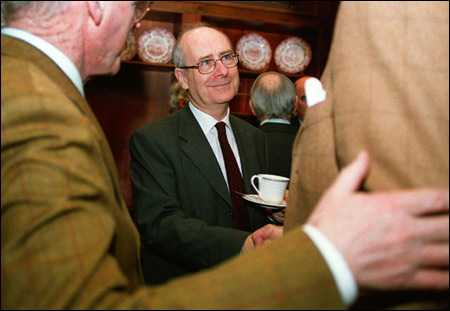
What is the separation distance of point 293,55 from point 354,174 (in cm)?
348

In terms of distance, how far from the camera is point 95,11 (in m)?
0.78

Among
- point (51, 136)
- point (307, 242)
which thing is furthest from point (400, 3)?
point (51, 136)

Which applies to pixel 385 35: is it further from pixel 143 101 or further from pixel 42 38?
pixel 143 101

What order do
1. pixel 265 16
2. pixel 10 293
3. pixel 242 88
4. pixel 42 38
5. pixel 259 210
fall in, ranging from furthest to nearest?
pixel 242 88, pixel 265 16, pixel 259 210, pixel 42 38, pixel 10 293

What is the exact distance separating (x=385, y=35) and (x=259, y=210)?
1.37 m

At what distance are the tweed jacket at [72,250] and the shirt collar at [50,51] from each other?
199 mm

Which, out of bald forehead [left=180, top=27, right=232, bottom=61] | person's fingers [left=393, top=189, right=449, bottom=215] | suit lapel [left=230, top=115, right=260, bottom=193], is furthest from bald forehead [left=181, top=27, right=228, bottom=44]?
person's fingers [left=393, top=189, right=449, bottom=215]

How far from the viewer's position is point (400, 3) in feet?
1.75

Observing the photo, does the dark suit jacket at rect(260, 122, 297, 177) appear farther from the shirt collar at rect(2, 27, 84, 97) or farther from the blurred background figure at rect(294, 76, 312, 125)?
the shirt collar at rect(2, 27, 84, 97)

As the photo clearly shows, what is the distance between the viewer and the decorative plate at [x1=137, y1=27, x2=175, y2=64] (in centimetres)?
350

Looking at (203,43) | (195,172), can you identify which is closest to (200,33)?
(203,43)

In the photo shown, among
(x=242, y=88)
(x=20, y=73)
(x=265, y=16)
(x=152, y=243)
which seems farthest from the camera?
(x=242, y=88)

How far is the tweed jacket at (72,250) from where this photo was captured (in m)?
0.51

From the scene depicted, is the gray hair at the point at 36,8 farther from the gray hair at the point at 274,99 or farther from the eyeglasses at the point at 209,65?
the gray hair at the point at 274,99
